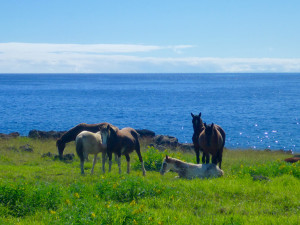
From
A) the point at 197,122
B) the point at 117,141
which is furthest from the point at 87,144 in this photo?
the point at 197,122

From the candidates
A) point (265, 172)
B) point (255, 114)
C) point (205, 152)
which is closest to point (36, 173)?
point (205, 152)

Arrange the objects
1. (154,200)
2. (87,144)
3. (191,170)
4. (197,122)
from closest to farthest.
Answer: (154,200)
(191,170)
(87,144)
(197,122)

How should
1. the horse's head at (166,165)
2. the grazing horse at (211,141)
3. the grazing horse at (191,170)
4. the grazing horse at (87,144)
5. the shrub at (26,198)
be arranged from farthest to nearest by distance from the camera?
the grazing horse at (87,144)
the grazing horse at (211,141)
the horse's head at (166,165)
the grazing horse at (191,170)
the shrub at (26,198)

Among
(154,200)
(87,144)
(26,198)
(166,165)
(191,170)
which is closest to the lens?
(26,198)

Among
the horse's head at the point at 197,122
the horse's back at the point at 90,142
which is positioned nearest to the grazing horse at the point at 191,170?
the horse's head at the point at 197,122

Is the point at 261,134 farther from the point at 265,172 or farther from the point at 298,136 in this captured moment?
the point at 265,172

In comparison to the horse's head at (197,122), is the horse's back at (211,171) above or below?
below

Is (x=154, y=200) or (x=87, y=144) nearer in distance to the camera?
(x=154, y=200)

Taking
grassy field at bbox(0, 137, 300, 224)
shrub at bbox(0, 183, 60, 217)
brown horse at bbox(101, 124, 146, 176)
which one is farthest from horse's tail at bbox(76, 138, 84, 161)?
shrub at bbox(0, 183, 60, 217)

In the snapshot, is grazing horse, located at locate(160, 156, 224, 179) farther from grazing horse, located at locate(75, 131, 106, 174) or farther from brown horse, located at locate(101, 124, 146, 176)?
grazing horse, located at locate(75, 131, 106, 174)

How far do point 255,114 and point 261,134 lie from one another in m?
26.2

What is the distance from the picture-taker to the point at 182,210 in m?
9.77

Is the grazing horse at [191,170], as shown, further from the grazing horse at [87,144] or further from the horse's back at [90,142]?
the horse's back at [90,142]

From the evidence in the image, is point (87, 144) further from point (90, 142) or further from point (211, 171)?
point (211, 171)
